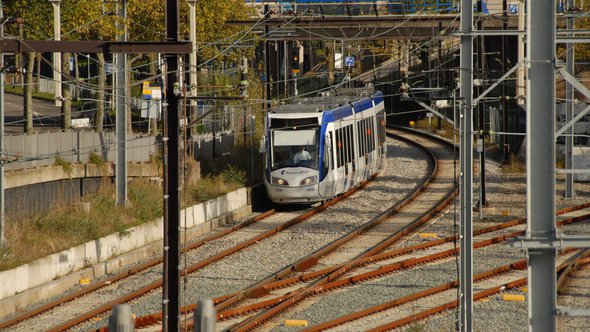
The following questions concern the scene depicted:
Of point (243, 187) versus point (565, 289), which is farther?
point (243, 187)

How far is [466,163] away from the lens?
1537cm

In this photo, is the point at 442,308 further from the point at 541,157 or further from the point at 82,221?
the point at 541,157

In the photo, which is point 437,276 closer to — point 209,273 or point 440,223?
point 209,273

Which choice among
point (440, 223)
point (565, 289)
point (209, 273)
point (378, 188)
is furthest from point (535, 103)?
point (378, 188)

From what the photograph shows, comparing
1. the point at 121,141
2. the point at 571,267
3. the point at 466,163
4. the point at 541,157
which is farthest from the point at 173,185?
the point at 121,141

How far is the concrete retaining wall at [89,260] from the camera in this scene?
19.0 meters

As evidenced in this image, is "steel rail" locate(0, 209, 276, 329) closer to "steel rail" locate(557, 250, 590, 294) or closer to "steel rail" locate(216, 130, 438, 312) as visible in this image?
"steel rail" locate(216, 130, 438, 312)

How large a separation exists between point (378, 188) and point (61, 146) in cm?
1049

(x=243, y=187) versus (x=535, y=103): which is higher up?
(x=535, y=103)

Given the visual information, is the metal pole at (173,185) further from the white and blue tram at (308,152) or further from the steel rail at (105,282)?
the white and blue tram at (308,152)

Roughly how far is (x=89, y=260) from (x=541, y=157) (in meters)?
16.5

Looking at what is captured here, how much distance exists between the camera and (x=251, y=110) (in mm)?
40188

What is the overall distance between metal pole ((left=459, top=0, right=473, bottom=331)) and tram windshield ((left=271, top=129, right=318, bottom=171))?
13830 mm

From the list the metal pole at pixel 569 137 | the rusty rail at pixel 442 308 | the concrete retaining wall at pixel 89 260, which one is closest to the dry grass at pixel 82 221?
the concrete retaining wall at pixel 89 260
